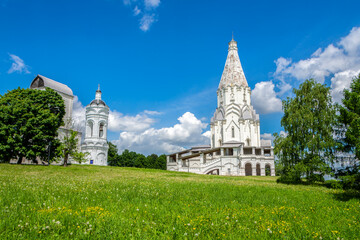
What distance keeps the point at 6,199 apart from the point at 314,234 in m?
7.22

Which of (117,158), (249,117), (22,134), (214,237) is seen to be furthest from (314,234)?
(117,158)

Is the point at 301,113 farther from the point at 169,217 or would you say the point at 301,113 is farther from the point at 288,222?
the point at 169,217

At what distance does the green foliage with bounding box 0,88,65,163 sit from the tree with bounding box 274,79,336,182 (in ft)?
79.9

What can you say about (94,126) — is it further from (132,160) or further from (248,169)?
(248,169)

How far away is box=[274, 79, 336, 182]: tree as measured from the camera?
64.8 ft

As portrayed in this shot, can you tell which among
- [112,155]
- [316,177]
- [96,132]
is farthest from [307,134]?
[112,155]

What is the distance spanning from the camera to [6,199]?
6.36m

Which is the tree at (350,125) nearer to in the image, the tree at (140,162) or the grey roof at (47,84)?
the grey roof at (47,84)

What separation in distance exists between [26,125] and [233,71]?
43727mm

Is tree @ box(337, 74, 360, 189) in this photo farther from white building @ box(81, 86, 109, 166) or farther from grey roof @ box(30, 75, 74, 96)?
grey roof @ box(30, 75, 74, 96)

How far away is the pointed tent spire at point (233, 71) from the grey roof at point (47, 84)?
1337 inches

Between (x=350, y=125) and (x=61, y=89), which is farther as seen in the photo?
(x=61, y=89)

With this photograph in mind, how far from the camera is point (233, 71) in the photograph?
188 ft

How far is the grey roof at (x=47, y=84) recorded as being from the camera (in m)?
48.2
